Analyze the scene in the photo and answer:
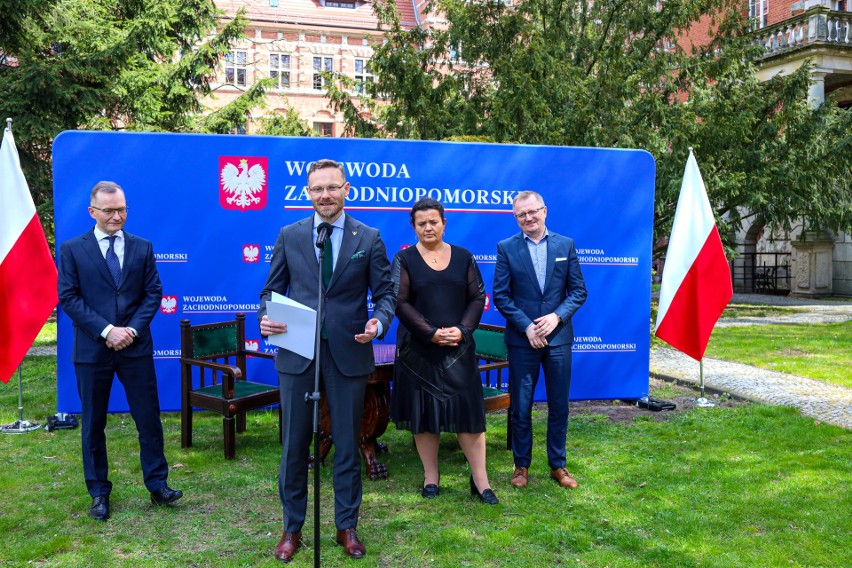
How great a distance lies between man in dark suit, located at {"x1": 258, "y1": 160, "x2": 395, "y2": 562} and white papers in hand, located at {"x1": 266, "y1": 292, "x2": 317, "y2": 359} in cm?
16

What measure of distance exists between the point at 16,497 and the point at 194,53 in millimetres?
13418

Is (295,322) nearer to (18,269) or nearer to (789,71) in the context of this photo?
(18,269)

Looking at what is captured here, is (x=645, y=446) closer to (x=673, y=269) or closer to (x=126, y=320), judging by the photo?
(x=673, y=269)

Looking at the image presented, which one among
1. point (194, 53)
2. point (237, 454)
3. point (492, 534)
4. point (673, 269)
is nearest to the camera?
point (492, 534)

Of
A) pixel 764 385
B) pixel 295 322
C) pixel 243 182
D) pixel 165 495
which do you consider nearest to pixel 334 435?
pixel 295 322

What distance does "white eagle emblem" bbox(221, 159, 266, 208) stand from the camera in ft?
23.1

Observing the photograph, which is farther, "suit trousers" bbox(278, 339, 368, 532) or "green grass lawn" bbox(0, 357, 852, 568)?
"green grass lawn" bbox(0, 357, 852, 568)

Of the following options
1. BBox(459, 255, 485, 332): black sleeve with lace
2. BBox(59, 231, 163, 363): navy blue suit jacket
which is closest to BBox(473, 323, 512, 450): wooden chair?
BBox(459, 255, 485, 332): black sleeve with lace

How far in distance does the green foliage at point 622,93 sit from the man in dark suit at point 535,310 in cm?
641

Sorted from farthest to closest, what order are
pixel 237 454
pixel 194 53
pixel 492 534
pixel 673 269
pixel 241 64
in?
pixel 241 64 → pixel 194 53 → pixel 673 269 → pixel 237 454 → pixel 492 534

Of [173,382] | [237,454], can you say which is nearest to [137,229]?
[173,382]

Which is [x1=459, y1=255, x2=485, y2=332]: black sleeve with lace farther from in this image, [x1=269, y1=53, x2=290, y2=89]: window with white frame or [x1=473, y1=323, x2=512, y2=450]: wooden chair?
[x1=269, y1=53, x2=290, y2=89]: window with white frame

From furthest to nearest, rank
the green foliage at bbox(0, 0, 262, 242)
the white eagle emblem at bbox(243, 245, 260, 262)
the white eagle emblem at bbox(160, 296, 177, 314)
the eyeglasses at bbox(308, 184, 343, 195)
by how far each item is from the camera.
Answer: the green foliage at bbox(0, 0, 262, 242), the white eagle emblem at bbox(243, 245, 260, 262), the white eagle emblem at bbox(160, 296, 177, 314), the eyeglasses at bbox(308, 184, 343, 195)

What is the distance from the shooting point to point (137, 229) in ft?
22.8
